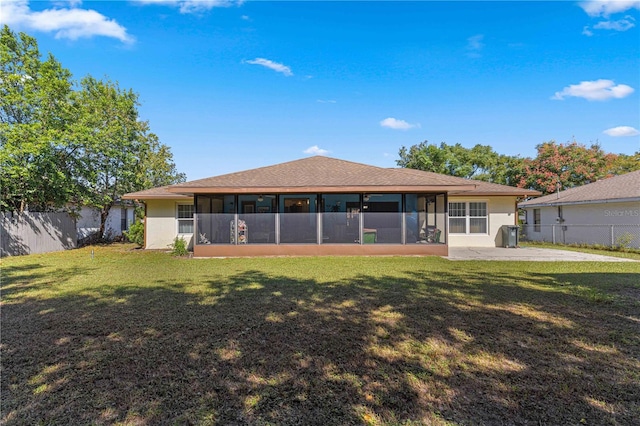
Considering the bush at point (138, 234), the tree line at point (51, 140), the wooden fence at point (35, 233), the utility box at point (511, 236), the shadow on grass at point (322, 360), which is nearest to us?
the shadow on grass at point (322, 360)

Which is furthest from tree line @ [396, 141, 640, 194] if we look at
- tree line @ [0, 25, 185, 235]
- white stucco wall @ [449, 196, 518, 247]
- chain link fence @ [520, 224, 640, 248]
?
tree line @ [0, 25, 185, 235]

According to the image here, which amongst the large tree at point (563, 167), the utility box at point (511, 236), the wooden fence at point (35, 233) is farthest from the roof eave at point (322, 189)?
the large tree at point (563, 167)

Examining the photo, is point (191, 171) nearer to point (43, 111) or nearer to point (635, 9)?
point (43, 111)

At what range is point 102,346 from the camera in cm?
369

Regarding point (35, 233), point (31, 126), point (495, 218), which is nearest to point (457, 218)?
point (495, 218)

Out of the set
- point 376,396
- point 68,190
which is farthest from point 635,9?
point 68,190

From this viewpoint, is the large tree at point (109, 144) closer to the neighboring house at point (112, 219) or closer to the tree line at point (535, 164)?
the neighboring house at point (112, 219)

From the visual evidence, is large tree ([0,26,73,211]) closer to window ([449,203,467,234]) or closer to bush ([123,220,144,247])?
bush ([123,220,144,247])

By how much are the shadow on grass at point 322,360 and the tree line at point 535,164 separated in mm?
23958

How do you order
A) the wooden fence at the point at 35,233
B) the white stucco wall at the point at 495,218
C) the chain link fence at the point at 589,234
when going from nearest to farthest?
the wooden fence at the point at 35,233 < the chain link fence at the point at 589,234 < the white stucco wall at the point at 495,218

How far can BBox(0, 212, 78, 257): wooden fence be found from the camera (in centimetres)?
1217

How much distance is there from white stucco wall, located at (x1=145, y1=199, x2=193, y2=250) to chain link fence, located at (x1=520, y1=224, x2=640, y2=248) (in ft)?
59.7

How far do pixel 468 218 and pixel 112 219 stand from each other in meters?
20.9

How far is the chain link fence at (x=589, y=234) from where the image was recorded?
1327 centimetres
